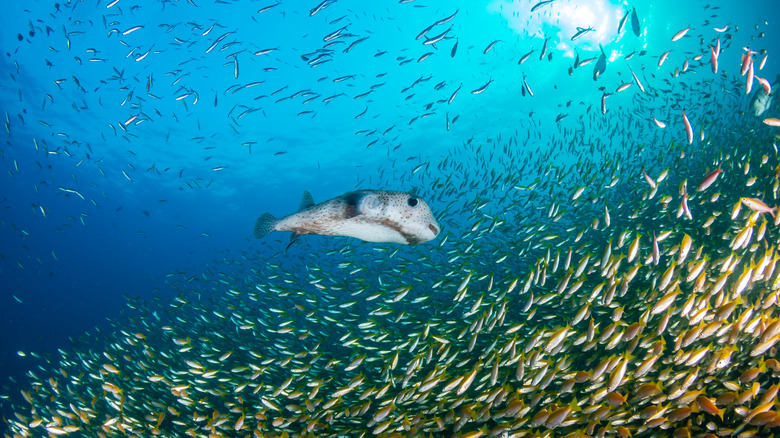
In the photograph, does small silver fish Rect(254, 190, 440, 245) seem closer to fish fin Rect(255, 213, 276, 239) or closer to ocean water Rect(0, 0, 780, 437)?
fish fin Rect(255, 213, 276, 239)

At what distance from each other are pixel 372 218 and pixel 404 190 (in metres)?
26.8

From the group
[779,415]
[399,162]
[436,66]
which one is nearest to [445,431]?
[779,415]

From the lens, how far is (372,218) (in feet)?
12.4

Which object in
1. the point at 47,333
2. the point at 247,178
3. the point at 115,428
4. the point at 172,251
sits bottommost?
the point at 115,428

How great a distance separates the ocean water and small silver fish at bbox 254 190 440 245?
1.94m

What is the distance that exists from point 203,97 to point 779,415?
29.7 m

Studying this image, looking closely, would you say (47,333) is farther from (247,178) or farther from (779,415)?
(779,415)

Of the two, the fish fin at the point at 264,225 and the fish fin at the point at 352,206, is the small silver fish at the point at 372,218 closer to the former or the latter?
the fish fin at the point at 352,206

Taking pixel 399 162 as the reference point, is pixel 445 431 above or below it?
below

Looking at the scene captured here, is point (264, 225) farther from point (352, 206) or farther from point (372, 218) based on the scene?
point (372, 218)

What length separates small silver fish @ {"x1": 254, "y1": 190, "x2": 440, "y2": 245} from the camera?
12.1 feet

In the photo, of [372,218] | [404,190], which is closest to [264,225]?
[372,218]

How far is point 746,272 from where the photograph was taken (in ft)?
11.9

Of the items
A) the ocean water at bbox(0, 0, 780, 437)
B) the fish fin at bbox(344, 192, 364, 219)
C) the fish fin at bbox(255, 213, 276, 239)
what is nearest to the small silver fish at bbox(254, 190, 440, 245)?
the fish fin at bbox(344, 192, 364, 219)
